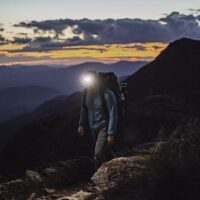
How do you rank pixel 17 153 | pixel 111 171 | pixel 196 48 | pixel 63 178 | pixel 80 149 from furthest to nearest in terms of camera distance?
1. pixel 196 48
2. pixel 17 153
3. pixel 80 149
4. pixel 63 178
5. pixel 111 171

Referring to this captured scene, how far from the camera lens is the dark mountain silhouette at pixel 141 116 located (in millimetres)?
64688

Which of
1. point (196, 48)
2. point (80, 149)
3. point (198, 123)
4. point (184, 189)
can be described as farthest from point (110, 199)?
point (196, 48)

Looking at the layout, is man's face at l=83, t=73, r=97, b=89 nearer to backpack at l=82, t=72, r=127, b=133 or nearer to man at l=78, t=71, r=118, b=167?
man at l=78, t=71, r=118, b=167

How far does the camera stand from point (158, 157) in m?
5.96

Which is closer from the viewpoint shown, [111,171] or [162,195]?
[162,195]

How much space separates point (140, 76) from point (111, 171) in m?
129

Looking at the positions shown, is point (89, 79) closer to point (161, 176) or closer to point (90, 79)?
point (90, 79)

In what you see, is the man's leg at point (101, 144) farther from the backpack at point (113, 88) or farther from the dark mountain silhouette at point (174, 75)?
the dark mountain silhouette at point (174, 75)

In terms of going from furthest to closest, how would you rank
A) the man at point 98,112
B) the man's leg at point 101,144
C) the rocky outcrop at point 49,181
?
the man's leg at point 101,144, the man at point 98,112, the rocky outcrop at point 49,181

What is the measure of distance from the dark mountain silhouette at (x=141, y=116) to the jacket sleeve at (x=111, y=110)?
120 ft

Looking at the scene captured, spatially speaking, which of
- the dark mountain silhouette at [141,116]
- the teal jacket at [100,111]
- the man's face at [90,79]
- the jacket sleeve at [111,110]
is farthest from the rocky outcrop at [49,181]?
the dark mountain silhouette at [141,116]

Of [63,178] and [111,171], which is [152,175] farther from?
[63,178]

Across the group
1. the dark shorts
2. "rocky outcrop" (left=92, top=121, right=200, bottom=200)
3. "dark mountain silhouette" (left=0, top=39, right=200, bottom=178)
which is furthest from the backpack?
"dark mountain silhouette" (left=0, top=39, right=200, bottom=178)

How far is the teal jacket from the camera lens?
309 inches
